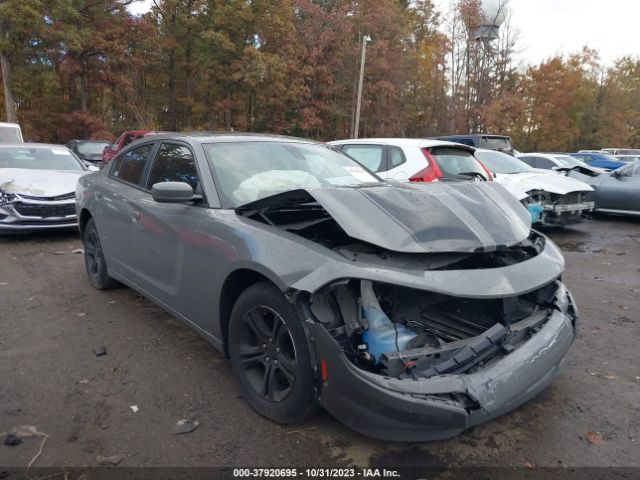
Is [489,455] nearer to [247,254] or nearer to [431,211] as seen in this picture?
[431,211]

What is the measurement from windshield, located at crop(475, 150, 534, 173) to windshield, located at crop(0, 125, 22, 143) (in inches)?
435

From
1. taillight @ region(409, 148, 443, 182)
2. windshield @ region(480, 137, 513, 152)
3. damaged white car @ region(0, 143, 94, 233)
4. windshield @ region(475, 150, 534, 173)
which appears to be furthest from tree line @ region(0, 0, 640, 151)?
taillight @ region(409, 148, 443, 182)

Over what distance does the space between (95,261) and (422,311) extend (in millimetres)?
3786

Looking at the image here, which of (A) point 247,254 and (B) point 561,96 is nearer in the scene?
(A) point 247,254

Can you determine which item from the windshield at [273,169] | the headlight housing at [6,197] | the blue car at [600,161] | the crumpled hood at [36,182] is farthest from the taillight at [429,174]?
the blue car at [600,161]

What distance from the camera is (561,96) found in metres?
38.2

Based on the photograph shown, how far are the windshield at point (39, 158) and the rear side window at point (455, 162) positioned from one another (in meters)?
6.13

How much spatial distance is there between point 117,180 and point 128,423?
8.52 ft

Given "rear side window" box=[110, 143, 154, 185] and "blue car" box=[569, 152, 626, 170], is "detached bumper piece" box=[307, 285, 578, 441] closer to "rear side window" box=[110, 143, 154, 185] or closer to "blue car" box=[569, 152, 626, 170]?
"rear side window" box=[110, 143, 154, 185]

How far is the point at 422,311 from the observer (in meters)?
2.54

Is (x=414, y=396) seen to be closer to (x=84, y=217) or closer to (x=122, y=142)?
(x=84, y=217)

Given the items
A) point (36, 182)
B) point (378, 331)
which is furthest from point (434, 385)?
point (36, 182)

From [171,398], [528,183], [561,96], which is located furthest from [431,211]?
[561,96]

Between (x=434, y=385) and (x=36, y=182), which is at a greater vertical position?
(x=36, y=182)
